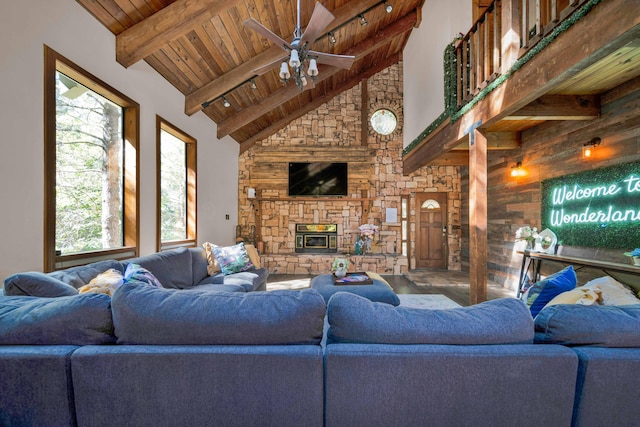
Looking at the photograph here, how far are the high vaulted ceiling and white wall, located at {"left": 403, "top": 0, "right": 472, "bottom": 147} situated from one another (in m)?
0.45

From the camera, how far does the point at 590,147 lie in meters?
3.58

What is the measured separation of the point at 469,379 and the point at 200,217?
487cm

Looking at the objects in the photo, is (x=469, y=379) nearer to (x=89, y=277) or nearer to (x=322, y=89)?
(x=89, y=277)

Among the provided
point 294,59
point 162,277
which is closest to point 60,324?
point 162,277

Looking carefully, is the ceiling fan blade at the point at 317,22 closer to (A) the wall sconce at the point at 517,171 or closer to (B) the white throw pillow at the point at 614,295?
(B) the white throw pillow at the point at 614,295

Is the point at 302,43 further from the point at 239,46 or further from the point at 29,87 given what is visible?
the point at 29,87

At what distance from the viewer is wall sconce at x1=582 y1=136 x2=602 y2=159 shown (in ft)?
11.5

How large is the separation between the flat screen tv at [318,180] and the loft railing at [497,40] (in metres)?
3.16

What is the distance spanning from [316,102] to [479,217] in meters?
4.78

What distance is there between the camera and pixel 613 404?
107cm

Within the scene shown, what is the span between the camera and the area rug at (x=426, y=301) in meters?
4.12

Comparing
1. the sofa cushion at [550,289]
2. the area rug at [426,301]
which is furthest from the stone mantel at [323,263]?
the sofa cushion at [550,289]

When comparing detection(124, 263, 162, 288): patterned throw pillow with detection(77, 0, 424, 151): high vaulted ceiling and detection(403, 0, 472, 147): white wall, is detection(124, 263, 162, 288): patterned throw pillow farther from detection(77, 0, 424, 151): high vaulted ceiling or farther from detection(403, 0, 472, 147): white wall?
detection(403, 0, 472, 147): white wall

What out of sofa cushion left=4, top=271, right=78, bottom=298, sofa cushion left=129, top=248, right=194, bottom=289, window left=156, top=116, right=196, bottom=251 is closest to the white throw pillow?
sofa cushion left=4, top=271, right=78, bottom=298
